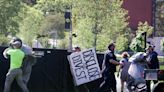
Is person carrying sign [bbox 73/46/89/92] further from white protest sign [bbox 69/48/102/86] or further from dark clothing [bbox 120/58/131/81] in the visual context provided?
dark clothing [bbox 120/58/131/81]

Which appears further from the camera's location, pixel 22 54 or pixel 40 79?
pixel 40 79

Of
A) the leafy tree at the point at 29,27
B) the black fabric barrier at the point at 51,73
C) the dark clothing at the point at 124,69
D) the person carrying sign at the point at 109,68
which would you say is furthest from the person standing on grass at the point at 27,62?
the leafy tree at the point at 29,27

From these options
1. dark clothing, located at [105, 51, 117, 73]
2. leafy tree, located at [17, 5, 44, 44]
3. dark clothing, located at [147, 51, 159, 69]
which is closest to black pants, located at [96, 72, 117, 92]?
dark clothing, located at [105, 51, 117, 73]

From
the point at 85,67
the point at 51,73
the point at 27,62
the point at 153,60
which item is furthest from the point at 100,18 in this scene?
the point at 27,62

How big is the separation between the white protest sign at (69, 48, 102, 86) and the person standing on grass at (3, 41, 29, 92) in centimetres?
179

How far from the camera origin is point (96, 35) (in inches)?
2036

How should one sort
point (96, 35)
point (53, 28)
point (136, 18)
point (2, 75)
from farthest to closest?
point (136, 18) → point (53, 28) → point (96, 35) → point (2, 75)

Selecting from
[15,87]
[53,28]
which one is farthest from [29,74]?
[53,28]

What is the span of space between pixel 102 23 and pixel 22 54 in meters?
37.2

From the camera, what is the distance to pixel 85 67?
15.5m

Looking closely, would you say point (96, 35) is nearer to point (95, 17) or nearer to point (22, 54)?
point (95, 17)

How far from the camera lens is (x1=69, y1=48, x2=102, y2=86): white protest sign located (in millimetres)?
15516

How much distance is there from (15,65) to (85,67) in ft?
7.63

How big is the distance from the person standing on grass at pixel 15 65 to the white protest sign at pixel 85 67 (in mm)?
1791
